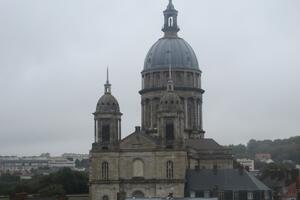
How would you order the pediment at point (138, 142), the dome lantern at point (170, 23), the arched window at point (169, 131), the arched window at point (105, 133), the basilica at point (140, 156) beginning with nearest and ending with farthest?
the basilica at point (140, 156), the arched window at point (169, 131), the pediment at point (138, 142), the arched window at point (105, 133), the dome lantern at point (170, 23)

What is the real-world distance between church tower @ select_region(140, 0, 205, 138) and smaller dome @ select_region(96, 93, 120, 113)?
11651 millimetres

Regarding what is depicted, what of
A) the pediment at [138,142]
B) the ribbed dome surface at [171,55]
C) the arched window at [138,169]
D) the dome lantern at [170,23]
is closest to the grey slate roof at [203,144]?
the pediment at [138,142]

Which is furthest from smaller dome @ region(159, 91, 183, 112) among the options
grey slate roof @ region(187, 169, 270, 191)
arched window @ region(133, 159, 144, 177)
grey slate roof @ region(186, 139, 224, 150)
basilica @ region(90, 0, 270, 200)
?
grey slate roof @ region(186, 139, 224, 150)

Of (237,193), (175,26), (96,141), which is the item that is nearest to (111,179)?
(96,141)

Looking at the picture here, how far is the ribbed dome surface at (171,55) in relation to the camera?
115 m

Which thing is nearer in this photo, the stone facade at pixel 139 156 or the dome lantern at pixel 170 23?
the stone facade at pixel 139 156

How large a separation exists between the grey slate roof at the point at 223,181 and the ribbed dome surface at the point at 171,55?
865 inches

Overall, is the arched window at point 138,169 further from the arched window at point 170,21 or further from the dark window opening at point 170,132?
the arched window at point 170,21

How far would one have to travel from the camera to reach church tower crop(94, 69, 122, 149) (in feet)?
323

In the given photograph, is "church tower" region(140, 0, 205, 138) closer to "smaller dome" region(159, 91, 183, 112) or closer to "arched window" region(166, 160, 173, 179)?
"smaller dome" region(159, 91, 183, 112)

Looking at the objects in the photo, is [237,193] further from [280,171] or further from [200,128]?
[280,171]

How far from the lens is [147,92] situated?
374 ft

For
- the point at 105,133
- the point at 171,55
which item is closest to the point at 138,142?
the point at 105,133

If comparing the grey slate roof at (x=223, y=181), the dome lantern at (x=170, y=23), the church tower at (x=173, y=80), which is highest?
the dome lantern at (x=170, y=23)
